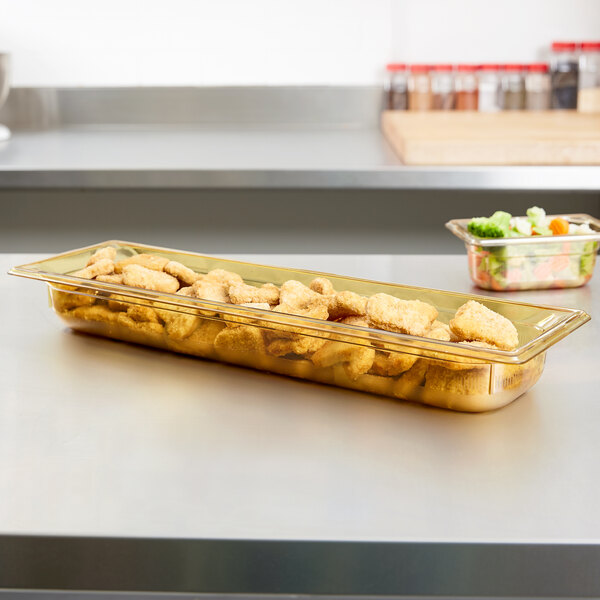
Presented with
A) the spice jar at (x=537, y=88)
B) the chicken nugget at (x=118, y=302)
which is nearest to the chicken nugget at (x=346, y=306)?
the chicken nugget at (x=118, y=302)

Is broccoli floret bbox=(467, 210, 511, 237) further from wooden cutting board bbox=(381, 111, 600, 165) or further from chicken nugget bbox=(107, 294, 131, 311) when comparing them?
wooden cutting board bbox=(381, 111, 600, 165)

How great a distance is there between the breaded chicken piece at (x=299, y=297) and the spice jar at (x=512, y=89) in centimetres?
204

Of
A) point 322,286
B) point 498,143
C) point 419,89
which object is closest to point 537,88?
point 419,89

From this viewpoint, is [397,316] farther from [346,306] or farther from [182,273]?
[182,273]

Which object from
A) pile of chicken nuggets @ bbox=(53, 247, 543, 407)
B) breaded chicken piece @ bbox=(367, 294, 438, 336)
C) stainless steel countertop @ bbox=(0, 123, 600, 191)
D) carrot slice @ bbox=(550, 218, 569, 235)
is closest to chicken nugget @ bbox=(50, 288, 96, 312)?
pile of chicken nuggets @ bbox=(53, 247, 543, 407)

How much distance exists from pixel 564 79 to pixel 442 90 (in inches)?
15.2

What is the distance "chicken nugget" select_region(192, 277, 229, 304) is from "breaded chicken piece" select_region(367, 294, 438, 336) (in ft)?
0.54

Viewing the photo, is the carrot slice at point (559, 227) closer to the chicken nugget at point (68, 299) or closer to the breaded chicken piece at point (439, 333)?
the breaded chicken piece at point (439, 333)

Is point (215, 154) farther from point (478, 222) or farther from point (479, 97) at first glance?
point (478, 222)

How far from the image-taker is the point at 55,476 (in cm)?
65

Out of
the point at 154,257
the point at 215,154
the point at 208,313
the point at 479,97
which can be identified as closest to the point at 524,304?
the point at 208,313

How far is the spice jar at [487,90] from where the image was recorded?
2691 millimetres

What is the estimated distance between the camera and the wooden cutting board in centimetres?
202

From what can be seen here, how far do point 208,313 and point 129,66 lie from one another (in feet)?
7.17
